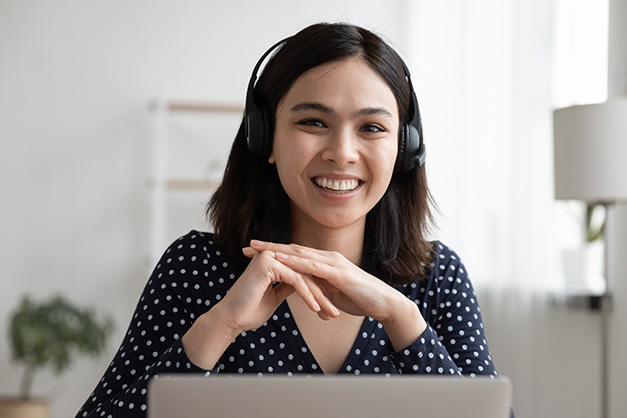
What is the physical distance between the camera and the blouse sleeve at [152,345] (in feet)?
3.87

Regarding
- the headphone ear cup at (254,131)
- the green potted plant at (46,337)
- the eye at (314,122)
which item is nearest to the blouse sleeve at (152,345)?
the headphone ear cup at (254,131)

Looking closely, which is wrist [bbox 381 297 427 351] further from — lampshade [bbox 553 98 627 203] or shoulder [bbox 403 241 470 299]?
lampshade [bbox 553 98 627 203]

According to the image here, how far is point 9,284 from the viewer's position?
3838 mm

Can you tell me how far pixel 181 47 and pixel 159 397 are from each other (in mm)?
3365

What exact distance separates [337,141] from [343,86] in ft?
0.32

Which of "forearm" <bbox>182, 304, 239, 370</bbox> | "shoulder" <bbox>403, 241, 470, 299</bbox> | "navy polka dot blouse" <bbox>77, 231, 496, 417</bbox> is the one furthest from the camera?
"shoulder" <bbox>403, 241, 470, 299</bbox>

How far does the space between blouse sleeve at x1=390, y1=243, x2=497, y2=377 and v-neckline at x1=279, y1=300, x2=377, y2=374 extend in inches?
4.6

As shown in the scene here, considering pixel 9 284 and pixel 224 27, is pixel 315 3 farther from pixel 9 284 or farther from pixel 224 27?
pixel 9 284

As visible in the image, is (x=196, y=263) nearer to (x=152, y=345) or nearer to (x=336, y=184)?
(x=152, y=345)

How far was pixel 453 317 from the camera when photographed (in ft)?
4.78

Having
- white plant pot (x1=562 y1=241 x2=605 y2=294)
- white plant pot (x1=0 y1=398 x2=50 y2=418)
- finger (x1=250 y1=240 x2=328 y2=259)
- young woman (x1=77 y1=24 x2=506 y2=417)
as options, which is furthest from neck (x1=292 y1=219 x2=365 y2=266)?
white plant pot (x1=0 y1=398 x2=50 y2=418)

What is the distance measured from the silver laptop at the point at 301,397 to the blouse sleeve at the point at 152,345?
41 cm

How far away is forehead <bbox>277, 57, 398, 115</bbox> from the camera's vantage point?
1.34 m

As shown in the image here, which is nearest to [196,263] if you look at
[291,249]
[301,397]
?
[291,249]
